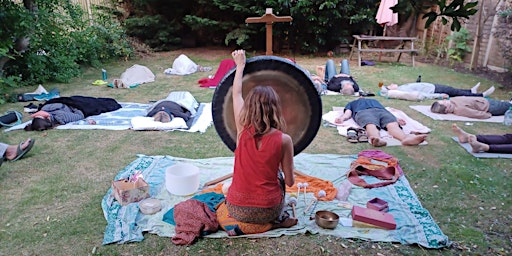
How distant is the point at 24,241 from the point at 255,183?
5.47 feet

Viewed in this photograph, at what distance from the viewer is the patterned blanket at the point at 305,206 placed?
2.66m

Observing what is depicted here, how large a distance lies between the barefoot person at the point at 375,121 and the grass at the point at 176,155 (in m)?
0.14

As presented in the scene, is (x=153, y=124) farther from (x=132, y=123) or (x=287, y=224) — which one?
(x=287, y=224)

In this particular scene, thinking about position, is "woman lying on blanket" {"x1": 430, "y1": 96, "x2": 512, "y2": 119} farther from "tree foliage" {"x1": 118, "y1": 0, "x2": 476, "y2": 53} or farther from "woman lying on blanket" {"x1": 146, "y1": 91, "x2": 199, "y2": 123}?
"tree foliage" {"x1": 118, "y1": 0, "x2": 476, "y2": 53}

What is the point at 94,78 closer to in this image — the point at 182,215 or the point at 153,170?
the point at 153,170

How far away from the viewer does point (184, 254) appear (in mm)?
2490

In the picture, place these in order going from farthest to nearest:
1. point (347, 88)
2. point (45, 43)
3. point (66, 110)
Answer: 1. point (45, 43)
2. point (347, 88)
3. point (66, 110)

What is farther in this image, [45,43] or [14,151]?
[45,43]

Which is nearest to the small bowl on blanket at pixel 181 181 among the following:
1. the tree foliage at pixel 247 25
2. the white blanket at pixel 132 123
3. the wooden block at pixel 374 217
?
the wooden block at pixel 374 217

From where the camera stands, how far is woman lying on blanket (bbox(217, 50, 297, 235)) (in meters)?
2.43

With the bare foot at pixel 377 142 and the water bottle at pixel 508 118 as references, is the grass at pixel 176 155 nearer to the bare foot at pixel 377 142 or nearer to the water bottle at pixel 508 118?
the bare foot at pixel 377 142

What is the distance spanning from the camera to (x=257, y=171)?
8.13ft

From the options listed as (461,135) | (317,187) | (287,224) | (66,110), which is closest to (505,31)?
(461,135)

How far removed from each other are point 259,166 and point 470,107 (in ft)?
14.8
